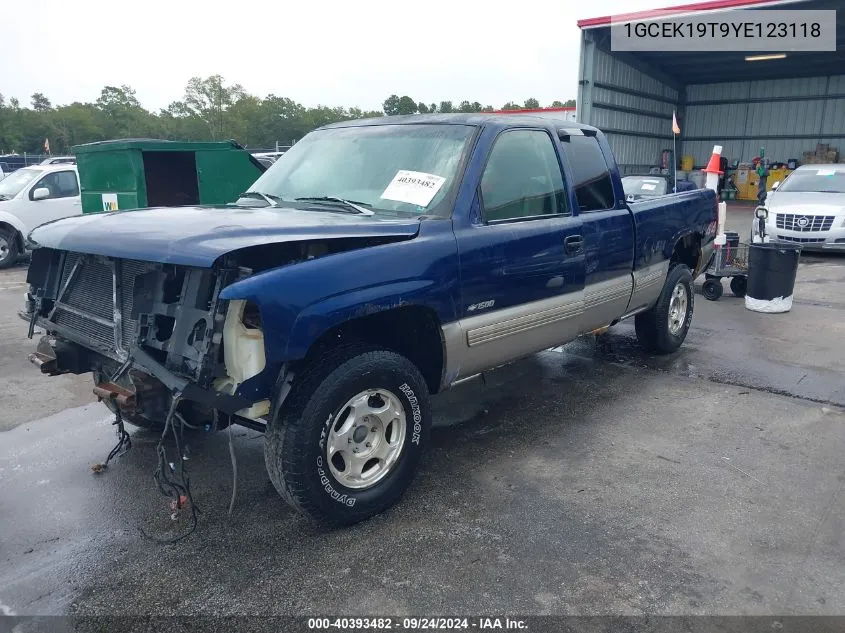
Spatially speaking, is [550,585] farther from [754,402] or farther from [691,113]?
[691,113]

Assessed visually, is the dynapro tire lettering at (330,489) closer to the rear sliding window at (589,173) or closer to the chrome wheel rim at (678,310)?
the rear sliding window at (589,173)

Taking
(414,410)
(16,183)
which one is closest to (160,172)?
(16,183)

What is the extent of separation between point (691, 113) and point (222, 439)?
86.9 feet

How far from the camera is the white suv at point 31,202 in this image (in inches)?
455

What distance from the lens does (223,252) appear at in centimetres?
261

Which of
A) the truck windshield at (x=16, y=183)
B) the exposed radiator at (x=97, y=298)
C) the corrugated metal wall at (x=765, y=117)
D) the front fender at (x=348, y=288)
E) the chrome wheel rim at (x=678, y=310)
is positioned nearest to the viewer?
the front fender at (x=348, y=288)

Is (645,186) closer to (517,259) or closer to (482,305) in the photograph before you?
(517,259)

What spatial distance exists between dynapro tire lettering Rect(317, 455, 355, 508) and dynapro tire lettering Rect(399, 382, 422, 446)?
0.46 m

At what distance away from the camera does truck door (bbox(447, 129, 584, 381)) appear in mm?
3639

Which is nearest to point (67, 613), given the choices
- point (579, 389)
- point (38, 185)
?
point (579, 389)

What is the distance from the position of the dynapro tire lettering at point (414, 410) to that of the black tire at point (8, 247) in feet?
35.5

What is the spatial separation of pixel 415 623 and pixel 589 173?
3.32 metres

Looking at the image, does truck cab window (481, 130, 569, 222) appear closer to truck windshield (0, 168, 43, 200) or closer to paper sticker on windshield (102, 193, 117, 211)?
paper sticker on windshield (102, 193, 117, 211)

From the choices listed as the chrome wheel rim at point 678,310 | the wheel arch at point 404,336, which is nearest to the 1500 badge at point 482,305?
the wheel arch at point 404,336
